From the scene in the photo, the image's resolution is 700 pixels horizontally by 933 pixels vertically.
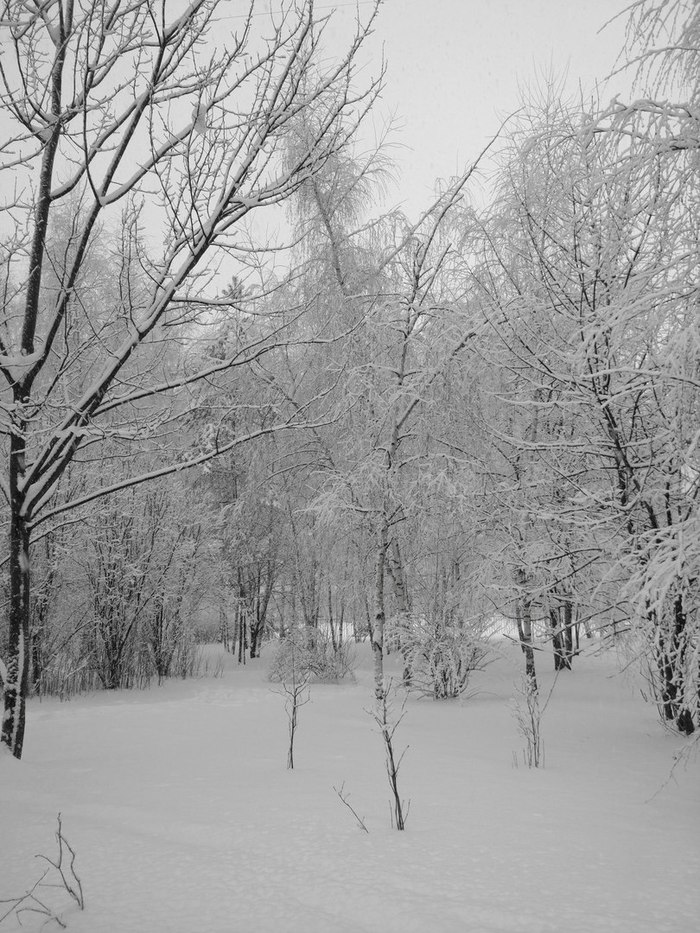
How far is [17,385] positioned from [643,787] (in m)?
5.15

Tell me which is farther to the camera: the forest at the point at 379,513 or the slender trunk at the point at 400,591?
the slender trunk at the point at 400,591

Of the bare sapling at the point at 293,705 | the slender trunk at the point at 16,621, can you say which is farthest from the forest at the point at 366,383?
the bare sapling at the point at 293,705

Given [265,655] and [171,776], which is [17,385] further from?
[265,655]

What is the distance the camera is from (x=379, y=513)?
26.5 ft

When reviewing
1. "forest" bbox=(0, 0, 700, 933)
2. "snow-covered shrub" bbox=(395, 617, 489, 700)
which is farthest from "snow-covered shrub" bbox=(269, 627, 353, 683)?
"snow-covered shrub" bbox=(395, 617, 489, 700)

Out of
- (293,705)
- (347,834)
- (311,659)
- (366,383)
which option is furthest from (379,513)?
(347,834)

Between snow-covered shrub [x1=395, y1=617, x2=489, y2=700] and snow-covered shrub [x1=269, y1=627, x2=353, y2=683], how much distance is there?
2504 mm

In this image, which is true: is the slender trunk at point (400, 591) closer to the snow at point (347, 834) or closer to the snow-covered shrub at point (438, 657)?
the snow-covered shrub at point (438, 657)

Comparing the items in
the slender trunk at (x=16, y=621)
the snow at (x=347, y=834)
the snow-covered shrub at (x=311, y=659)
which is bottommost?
the snow-covered shrub at (x=311, y=659)

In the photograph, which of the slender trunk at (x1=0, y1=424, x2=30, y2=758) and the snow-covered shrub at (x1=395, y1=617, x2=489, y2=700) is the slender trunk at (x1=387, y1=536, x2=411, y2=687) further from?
the slender trunk at (x1=0, y1=424, x2=30, y2=758)

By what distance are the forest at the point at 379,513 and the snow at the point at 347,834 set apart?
0.02 metres

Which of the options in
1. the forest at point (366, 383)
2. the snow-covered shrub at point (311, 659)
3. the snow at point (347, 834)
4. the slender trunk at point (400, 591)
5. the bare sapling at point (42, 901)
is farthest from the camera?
the snow-covered shrub at point (311, 659)

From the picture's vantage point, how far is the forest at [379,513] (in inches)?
98.4

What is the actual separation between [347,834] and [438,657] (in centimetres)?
652
